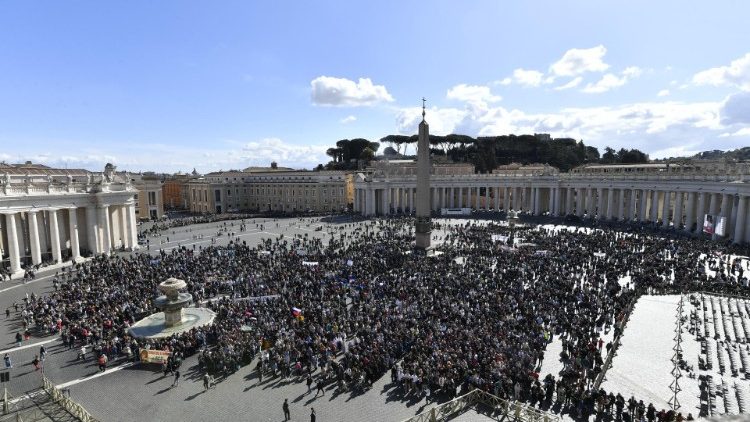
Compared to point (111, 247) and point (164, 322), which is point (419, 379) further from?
point (111, 247)

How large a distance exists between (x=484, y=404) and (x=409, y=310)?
24.2 feet

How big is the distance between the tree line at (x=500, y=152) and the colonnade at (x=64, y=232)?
55493mm

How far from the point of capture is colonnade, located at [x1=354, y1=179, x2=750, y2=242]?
4184cm

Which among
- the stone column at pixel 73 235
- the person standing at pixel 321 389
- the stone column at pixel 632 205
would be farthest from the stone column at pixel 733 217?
the stone column at pixel 73 235

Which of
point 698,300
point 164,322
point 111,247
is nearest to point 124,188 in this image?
point 111,247

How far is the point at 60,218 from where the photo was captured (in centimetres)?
3834

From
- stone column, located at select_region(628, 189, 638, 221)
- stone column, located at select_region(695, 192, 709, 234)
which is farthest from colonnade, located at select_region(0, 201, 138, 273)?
stone column, located at select_region(628, 189, 638, 221)

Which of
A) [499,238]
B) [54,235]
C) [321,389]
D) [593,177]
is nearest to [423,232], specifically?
[499,238]

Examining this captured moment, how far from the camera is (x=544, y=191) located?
232 feet

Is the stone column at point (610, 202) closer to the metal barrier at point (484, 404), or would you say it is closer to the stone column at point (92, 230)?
the metal barrier at point (484, 404)

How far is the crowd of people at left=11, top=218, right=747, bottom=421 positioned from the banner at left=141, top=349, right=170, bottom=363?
493 mm

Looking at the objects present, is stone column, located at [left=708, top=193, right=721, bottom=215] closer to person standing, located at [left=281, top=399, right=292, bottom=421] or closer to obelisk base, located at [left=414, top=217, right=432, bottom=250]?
obelisk base, located at [left=414, top=217, right=432, bottom=250]

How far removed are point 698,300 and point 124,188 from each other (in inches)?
1747

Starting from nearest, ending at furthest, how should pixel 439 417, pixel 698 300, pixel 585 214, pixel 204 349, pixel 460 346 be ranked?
pixel 439 417
pixel 460 346
pixel 204 349
pixel 698 300
pixel 585 214
